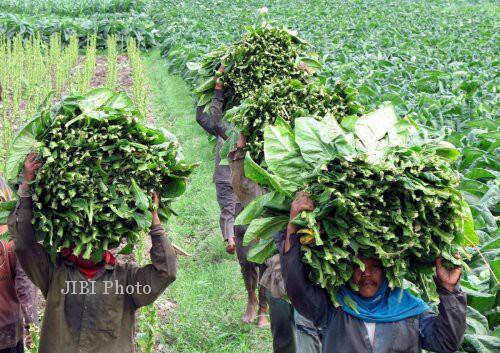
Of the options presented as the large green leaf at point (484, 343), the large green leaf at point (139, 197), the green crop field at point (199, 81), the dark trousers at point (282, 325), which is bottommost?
the green crop field at point (199, 81)

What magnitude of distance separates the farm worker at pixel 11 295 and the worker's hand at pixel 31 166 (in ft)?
1.67

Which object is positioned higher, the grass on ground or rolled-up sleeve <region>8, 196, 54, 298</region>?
rolled-up sleeve <region>8, 196, 54, 298</region>

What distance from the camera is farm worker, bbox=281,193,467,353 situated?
3.25 m

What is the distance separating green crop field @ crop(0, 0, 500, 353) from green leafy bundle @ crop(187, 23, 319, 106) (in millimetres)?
461

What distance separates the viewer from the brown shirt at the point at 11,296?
12.7ft

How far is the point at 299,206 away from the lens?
10.7 ft

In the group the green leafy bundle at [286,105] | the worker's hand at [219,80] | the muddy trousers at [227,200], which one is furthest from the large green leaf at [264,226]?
the muddy trousers at [227,200]

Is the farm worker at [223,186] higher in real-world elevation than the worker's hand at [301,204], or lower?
lower

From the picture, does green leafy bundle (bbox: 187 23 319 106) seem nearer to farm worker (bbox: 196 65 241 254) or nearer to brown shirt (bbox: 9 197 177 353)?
farm worker (bbox: 196 65 241 254)

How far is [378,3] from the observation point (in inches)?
1061

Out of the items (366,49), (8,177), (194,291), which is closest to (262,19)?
(194,291)

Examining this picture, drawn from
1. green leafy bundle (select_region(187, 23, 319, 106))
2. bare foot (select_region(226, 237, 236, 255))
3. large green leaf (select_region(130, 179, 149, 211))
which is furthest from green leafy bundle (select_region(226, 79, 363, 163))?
bare foot (select_region(226, 237, 236, 255))

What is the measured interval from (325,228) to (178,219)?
5406 mm

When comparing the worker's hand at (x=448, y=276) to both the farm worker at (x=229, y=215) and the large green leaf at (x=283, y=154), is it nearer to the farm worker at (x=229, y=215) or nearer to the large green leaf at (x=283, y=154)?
the large green leaf at (x=283, y=154)
